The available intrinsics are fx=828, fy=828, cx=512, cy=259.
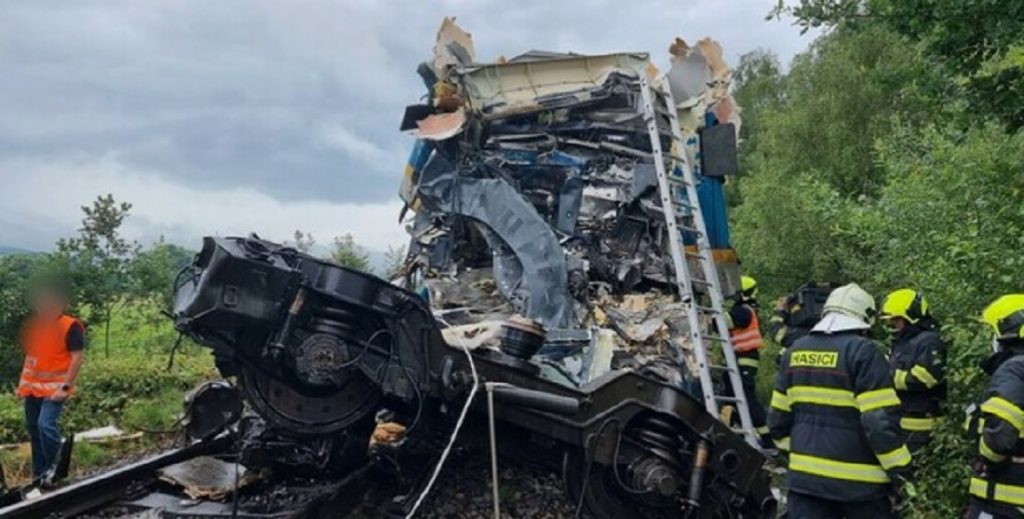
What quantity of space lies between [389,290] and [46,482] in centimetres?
280

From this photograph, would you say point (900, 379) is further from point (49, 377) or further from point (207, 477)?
point (49, 377)

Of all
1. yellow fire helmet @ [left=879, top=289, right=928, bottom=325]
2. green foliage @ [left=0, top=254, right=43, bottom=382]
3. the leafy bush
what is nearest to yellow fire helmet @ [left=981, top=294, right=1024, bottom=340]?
yellow fire helmet @ [left=879, top=289, right=928, bottom=325]

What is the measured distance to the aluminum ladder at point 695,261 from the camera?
596 centimetres

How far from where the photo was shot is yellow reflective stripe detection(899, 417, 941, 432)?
16.6 feet

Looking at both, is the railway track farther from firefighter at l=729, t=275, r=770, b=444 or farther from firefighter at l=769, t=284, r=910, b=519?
firefighter at l=729, t=275, r=770, b=444

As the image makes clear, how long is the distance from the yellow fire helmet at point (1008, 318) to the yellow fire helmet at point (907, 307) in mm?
1287

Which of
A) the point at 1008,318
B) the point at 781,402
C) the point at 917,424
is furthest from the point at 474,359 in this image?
the point at 917,424

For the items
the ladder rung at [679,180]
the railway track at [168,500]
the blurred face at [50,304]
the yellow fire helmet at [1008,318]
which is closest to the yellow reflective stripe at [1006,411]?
the yellow fire helmet at [1008,318]

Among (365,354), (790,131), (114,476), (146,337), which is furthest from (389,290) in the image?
(790,131)

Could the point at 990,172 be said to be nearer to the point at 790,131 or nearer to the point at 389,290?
the point at 389,290

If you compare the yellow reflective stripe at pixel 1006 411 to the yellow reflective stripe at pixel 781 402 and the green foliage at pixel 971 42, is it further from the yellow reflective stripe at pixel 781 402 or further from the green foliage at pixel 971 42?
the green foliage at pixel 971 42

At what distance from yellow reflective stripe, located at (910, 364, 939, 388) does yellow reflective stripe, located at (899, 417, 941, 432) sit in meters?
0.23

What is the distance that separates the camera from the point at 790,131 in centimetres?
1911

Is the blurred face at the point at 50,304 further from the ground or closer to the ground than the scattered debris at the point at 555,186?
closer to the ground
